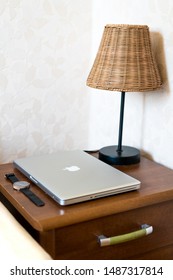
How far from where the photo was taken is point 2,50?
140 centimetres

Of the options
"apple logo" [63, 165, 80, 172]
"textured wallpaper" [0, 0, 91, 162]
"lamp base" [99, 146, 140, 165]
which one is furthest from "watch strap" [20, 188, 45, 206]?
"textured wallpaper" [0, 0, 91, 162]

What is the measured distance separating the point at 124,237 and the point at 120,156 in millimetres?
334

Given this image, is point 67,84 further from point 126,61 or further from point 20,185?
point 20,185

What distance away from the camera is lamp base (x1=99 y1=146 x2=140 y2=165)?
1292 mm

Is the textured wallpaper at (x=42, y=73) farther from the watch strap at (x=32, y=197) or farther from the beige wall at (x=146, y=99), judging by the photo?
the watch strap at (x=32, y=197)

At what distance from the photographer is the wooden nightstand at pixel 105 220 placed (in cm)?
97

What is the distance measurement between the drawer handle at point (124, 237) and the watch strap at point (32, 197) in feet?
0.59

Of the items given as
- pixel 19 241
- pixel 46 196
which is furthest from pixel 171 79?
pixel 19 241

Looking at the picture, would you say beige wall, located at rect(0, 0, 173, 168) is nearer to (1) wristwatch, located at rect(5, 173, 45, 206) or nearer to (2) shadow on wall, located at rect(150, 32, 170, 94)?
(2) shadow on wall, located at rect(150, 32, 170, 94)

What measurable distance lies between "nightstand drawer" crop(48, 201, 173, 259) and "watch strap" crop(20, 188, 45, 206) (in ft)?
0.30

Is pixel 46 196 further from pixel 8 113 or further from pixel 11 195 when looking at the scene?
pixel 8 113

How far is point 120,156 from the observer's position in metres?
1.30

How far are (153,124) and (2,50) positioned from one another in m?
0.59

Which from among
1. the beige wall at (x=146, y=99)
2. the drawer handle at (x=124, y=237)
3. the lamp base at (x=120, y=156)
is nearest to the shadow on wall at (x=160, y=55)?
the beige wall at (x=146, y=99)
